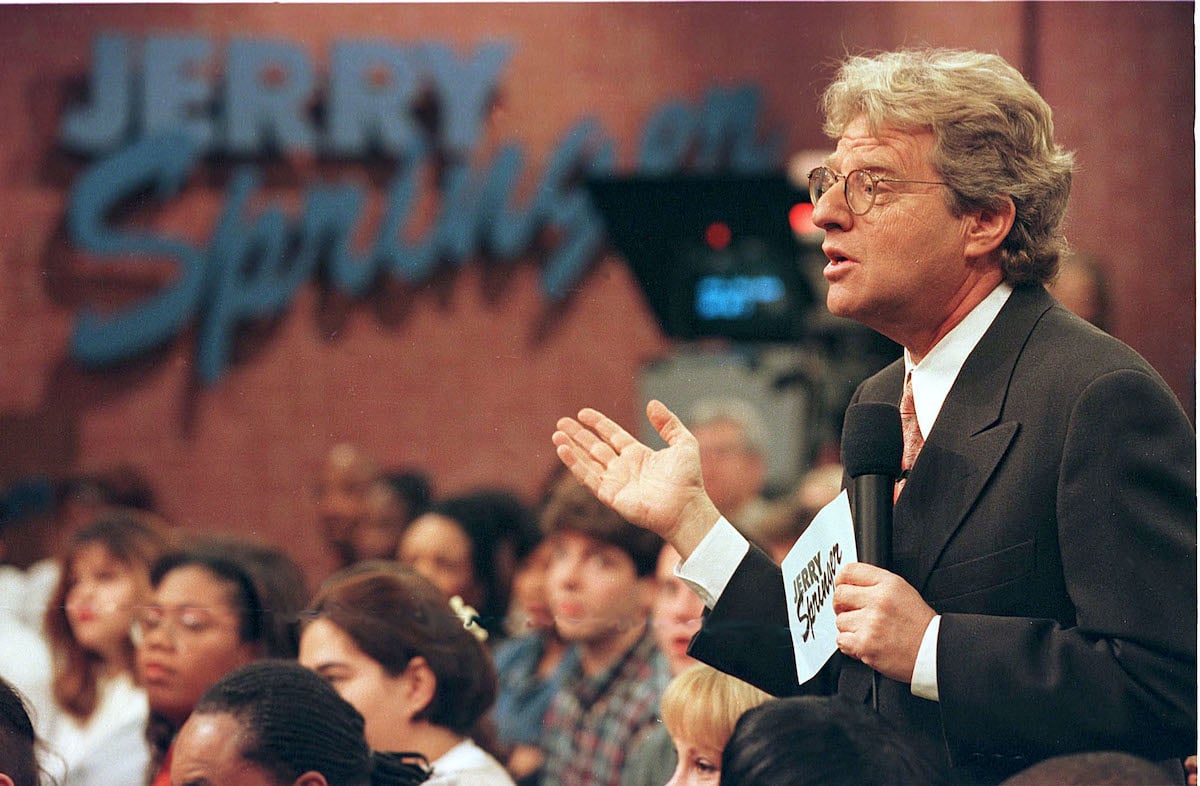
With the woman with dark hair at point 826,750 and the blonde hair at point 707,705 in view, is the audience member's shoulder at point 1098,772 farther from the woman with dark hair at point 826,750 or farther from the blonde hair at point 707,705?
the blonde hair at point 707,705

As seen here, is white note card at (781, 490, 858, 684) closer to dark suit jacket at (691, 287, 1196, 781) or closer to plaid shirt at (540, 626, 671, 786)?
dark suit jacket at (691, 287, 1196, 781)

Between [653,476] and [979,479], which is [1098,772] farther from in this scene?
[653,476]

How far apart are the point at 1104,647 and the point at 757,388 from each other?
342 cm

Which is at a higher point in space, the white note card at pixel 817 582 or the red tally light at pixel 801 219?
the white note card at pixel 817 582

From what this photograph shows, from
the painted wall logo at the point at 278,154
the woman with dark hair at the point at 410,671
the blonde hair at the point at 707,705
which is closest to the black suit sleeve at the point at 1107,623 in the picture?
the blonde hair at the point at 707,705

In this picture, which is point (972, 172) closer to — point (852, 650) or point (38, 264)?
point (852, 650)

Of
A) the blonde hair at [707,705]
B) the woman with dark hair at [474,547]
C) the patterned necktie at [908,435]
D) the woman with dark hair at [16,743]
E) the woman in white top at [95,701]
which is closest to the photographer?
the patterned necktie at [908,435]

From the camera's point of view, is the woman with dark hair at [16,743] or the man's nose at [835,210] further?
the woman with dark hair at [16,743]

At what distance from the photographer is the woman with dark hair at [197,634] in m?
2.29

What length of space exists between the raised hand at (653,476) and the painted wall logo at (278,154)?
169 inches

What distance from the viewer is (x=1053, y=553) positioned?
1.53m

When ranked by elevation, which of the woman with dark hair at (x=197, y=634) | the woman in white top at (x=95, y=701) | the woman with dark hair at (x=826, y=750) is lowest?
the woman in white top at (x=95, y=701)

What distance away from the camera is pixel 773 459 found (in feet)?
15.2

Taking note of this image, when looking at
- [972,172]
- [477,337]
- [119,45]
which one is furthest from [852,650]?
[119,45]
